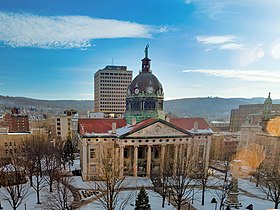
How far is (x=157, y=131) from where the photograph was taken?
43531 mm

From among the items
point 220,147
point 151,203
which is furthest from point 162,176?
point 220,147

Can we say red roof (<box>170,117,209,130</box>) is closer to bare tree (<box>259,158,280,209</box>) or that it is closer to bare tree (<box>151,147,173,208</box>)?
bare tree (<box>151,147,173,208</box>)

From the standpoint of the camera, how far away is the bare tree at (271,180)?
29.1 meters

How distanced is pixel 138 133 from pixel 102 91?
100432 mm

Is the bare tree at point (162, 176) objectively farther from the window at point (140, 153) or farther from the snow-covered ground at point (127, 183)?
the window at point (140, 153)

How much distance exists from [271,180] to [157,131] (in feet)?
66.0

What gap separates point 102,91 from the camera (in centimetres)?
13950

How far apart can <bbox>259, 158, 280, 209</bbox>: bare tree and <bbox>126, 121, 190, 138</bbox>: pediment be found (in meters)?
17.2

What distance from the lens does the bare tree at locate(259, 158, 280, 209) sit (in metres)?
29.1

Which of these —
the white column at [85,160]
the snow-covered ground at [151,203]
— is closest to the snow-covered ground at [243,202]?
the snow-covered ground at [151,203]

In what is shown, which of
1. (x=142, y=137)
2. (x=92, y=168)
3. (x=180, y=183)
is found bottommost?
(x=92, y=168)

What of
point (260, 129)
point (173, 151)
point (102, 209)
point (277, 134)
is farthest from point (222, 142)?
point (102, 209)

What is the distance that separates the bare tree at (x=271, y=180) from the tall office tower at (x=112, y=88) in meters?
103

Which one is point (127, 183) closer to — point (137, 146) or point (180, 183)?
point (137, 146)
